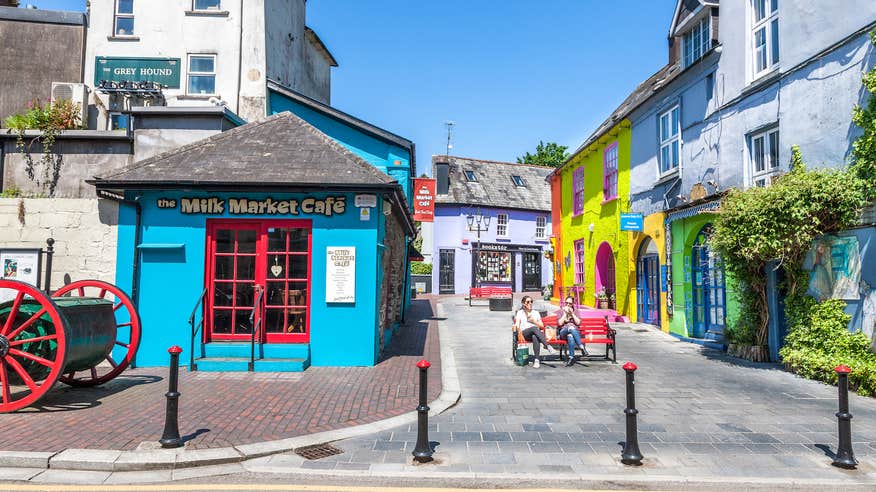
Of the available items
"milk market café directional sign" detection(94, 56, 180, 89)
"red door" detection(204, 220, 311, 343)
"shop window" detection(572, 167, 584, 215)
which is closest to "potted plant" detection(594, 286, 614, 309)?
"shop window" detection(572, 167, 584, 215)

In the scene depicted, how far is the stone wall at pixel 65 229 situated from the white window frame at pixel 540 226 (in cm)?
3086

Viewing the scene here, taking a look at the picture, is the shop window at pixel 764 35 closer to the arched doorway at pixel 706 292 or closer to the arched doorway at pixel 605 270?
the arched doorway at pixel 706 292

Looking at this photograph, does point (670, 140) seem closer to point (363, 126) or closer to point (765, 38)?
point (765, 38)

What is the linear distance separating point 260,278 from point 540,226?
100 feet

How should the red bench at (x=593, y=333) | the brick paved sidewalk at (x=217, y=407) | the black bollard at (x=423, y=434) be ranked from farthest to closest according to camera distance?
the red bench at (x=593, y=333), the brick paved sidewalk at (x=217, y=407), the black bollard at (x=423, y=434)

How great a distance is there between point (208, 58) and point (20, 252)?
11.1 m

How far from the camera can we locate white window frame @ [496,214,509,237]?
119 ft

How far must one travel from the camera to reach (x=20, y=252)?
32.7 ft

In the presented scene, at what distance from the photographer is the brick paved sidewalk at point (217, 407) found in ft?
18.2

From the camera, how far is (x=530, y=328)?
10203 millimetres

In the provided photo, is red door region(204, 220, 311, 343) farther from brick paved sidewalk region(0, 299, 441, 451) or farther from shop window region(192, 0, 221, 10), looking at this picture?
shop window region(192, 0, 221, 10)

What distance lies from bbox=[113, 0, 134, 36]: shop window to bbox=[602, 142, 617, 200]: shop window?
1762 centimetres

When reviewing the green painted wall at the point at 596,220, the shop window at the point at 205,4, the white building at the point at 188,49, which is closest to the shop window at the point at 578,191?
the green painted wall at the point at 596,220

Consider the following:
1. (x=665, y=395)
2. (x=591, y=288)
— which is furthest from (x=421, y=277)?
(x=665, y=395)
